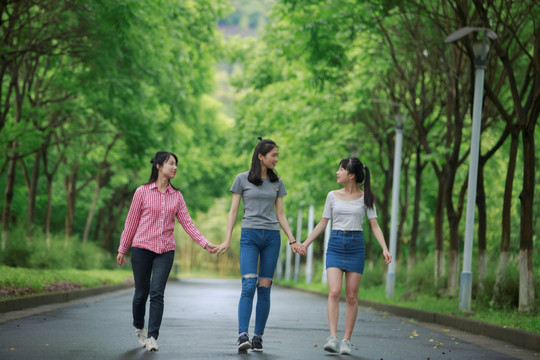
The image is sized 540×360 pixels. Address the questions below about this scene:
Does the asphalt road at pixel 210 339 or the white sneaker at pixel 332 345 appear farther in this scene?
the white sneaker at pixel 332 345

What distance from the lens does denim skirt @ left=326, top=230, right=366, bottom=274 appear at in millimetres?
8367

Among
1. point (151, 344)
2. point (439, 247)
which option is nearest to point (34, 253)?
point (439, 247)

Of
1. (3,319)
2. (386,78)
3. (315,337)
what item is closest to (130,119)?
(386,78)

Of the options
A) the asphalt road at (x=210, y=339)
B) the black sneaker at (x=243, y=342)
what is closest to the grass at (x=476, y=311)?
the asphalt road at (x=210, y=339)

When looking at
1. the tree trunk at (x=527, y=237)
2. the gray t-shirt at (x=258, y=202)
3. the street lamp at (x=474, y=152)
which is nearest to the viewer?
the gray t-shirt at (x=258, y=202)

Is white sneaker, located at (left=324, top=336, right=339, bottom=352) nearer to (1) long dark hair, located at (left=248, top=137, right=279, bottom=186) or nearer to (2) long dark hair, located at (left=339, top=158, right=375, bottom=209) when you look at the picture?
(2) long dark hair, located at (left=339, top=158, right=375, bottom=209)

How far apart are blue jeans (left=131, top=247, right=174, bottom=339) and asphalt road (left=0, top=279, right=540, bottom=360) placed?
0.37 m

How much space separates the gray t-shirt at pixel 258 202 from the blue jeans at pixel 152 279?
855 millimetres

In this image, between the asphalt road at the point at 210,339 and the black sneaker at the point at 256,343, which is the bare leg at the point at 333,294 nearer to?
the asphalt road at the point at 210,339

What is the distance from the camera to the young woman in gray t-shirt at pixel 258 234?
7992 mm

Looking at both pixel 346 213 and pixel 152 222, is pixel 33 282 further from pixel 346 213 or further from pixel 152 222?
pixel 346 213

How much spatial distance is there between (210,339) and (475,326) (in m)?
4.61

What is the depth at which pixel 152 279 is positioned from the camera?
7977mm

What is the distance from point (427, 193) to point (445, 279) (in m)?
16.1
